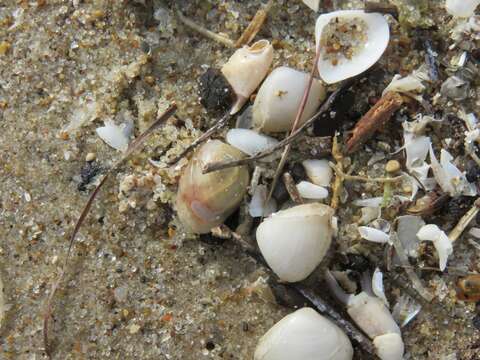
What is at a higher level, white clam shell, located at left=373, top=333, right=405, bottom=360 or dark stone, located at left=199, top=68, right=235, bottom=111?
dark stone, located at left=199, top=68, right=235, bottom=111

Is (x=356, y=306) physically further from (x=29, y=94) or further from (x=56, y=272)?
(x=29, y=94)

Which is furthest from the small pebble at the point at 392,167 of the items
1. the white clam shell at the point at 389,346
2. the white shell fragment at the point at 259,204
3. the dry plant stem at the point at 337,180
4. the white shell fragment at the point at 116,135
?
the white shell fragment at the point at 116,135

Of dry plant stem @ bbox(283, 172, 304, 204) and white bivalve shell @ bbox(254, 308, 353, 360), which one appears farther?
dry plant stem @ bbox(283, 172, 304, 204)

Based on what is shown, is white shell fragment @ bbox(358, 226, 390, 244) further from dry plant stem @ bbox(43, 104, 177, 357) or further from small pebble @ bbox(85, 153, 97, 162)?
small pebble @ bbox(85, 153, 97, 162)

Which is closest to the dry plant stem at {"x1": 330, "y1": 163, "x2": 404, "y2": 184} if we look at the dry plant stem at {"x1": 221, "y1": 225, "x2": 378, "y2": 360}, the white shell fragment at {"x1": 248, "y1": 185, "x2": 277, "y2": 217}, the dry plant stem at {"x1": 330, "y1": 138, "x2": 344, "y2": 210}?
the dry plant stem at {"x1": 330, "y1": 138, "x2": 344, "y2": 210}

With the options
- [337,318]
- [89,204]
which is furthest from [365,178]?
[89,204]

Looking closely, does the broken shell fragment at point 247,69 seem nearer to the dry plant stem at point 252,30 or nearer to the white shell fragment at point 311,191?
the dry plant stem at point 252,30
